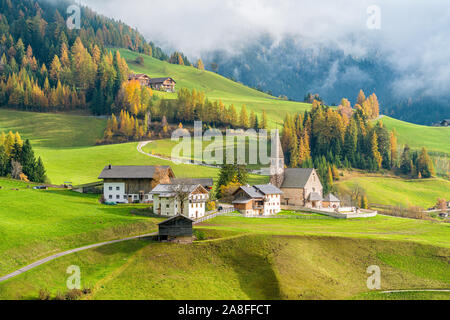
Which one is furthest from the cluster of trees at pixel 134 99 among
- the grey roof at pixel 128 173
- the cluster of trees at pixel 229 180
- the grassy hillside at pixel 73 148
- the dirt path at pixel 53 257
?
the dirt path at pixel 53 257

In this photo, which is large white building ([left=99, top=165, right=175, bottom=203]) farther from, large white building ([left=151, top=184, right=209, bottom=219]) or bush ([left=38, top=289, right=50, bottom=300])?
bush ([left=38, top=289, right=50, bottom=300])

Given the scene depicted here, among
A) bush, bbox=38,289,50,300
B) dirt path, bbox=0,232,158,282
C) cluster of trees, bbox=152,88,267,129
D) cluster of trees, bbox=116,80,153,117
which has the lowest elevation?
bush, bbox=38,289,50,300

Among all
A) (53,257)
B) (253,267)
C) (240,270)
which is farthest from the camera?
(253,267)

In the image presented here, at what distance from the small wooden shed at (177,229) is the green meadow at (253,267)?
7.78 ft

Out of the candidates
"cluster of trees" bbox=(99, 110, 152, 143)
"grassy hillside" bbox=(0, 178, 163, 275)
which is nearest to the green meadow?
"grassy hillside" bbox=(0, 178, 163, 275)

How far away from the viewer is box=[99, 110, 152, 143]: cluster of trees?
6132 inches

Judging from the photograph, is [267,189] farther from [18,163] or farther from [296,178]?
[18,163]

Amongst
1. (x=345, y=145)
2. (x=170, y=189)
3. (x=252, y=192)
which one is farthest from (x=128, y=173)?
(x=345, y=145)

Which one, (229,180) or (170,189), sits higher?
(229,180)

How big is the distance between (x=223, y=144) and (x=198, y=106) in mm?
30476

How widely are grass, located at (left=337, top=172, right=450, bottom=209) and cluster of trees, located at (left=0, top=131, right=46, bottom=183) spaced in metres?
75.8

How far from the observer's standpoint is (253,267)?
5356cm

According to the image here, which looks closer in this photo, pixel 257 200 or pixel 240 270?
pixel 240 270

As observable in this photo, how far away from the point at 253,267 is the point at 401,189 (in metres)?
90.3
